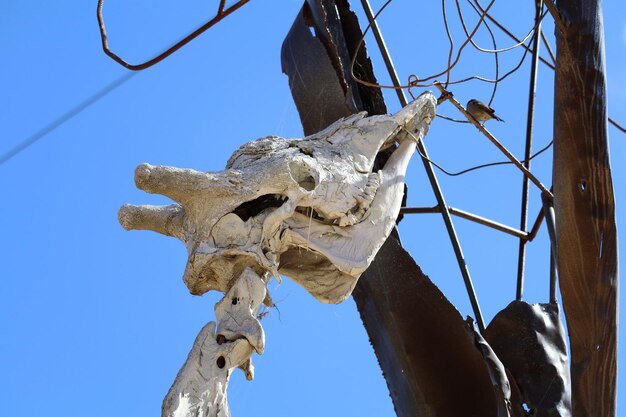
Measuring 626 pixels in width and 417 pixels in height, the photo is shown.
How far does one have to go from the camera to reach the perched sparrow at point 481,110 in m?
6.02

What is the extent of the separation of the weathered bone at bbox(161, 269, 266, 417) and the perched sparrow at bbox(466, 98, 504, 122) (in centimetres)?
226

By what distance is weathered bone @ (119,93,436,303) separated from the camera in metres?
4.11

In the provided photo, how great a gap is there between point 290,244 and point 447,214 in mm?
1760

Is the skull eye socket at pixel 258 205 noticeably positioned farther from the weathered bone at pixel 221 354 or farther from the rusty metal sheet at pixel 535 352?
the rusty metal sheet at pixel 535 352

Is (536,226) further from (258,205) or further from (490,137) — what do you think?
(258,205)

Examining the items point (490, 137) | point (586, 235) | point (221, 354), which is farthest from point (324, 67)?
point (221, 354)

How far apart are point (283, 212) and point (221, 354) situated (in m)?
0.56

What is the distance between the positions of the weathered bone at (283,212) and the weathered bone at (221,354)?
0.42 feet

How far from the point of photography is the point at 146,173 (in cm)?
397

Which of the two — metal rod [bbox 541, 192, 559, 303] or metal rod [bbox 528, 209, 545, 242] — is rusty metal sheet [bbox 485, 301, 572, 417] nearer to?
metal rod [bbox 541, 192, 559, 303]

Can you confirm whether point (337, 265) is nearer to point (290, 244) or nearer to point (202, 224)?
point (290, 244)

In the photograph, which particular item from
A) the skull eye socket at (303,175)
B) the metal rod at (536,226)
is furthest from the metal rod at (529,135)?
the skull eye socket at (303,175)

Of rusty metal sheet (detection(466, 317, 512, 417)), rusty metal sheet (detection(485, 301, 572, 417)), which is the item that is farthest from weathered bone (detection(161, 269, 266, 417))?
rusty metal sheet (detection(485, 301, 572, 417))

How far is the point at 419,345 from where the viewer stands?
497cm
